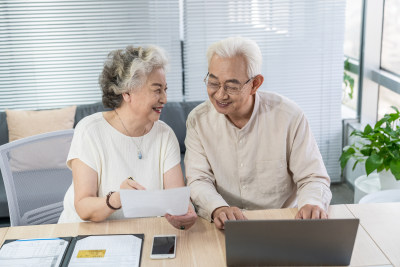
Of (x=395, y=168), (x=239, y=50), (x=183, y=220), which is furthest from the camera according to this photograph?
(x=395, y=168)

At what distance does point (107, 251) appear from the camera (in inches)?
65.1

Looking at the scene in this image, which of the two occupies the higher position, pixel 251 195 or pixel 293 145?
pixel 293 145

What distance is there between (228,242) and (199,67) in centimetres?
247

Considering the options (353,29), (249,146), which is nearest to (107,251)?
(249,146)

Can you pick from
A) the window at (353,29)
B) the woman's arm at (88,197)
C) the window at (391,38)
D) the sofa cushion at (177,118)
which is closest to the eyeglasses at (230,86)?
the woman's arm at (88,197)

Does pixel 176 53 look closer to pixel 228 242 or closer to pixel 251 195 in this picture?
pixel 251 195

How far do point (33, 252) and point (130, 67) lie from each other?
2.56 ft

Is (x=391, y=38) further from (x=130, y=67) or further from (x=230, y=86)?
(x=130, y=67)

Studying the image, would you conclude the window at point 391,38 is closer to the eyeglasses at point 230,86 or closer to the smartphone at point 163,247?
the eyeglasses at point 230,86

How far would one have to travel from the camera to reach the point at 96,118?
82.4 inches

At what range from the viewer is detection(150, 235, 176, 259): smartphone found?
64.1 inches

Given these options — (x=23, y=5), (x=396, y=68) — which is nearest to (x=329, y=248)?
(x=396, y=68)

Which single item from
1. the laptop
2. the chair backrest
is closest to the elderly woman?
the chair backrest

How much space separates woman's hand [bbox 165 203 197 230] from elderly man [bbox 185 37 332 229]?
0.23 meters
